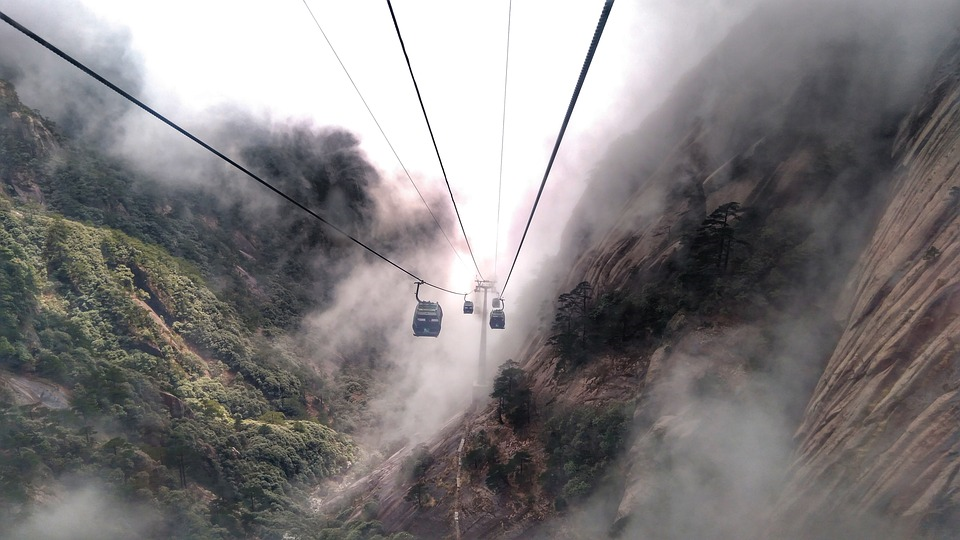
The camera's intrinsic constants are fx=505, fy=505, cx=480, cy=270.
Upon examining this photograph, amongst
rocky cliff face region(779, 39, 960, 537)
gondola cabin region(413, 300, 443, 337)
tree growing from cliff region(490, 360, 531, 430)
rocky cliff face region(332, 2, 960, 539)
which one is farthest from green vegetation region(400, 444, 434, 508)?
rocky cliff face region(779, 39, 960, 537)

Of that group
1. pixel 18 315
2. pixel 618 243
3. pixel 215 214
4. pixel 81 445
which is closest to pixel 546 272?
pixel 618 243

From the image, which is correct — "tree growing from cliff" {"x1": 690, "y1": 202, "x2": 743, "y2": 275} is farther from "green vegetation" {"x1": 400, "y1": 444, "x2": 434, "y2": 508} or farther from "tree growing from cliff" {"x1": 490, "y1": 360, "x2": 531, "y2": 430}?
"green vegetation" {"x1": 400, "y1": 444, "x2": 434, "y2": 508}

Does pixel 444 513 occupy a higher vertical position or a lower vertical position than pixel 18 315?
lower

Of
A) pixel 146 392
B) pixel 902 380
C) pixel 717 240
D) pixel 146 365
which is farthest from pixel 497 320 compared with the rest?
pixel 146 365

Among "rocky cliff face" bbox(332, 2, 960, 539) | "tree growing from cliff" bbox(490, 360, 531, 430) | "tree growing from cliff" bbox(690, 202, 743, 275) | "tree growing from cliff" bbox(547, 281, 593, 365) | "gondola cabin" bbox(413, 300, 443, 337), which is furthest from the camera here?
"tree growing from cliff" bbox(547, 281, 593, 365)

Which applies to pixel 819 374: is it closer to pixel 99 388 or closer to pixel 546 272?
pixel 546 272

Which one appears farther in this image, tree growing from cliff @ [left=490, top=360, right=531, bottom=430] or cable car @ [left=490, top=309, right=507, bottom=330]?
cable car @ [left=490, top=309, right=507, bottom=330]

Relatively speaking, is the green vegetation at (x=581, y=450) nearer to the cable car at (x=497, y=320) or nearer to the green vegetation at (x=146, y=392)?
the cable car at (x=497, y=320)

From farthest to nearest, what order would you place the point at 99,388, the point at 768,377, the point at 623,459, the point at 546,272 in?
the point at 546,272, the point at 99,388, the point at 623,459, the point at 768,377

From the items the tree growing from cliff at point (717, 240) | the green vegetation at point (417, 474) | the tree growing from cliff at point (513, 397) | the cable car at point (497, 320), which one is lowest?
the green vegetation at point (417, 474)

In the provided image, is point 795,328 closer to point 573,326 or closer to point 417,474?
point 573,326

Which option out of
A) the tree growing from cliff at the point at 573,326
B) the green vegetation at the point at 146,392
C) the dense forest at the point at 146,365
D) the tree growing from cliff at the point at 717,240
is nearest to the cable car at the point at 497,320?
the tree growing from cliff at the point at 573,326
